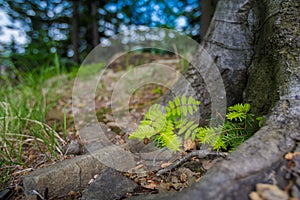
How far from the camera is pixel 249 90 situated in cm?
147

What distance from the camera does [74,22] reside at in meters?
5.64

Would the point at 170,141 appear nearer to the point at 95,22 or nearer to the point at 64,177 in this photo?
the point at 64,177

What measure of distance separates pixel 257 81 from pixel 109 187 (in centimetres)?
107

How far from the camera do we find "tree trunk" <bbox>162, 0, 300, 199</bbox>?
79 cm

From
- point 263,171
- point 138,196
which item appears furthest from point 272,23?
point 138,196

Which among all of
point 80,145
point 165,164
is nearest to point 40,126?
point 80,145

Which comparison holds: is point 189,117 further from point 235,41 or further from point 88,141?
point 88,141

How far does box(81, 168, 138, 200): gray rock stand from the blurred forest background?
2812 millimetres

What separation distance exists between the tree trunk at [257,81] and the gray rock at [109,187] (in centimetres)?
48

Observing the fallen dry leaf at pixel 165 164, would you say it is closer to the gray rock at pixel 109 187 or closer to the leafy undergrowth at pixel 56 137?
the leafy undergrowth at pixel 56 137

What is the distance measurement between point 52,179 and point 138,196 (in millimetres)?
498

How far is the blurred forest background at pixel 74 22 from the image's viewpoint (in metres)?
3.79

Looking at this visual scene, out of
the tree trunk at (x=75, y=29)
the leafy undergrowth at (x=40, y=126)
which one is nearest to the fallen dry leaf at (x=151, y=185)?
the leafy undergrowth at (x=40, y=126)

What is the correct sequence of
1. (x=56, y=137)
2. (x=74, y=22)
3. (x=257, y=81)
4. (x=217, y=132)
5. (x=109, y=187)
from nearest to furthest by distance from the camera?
(x=109, y=187) → (x=217, y=132) → (x=257, y=81) → (x=56, y=137) → (x=74, y=22)
